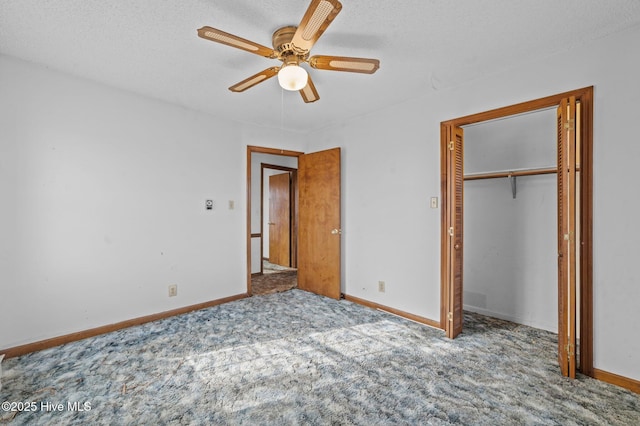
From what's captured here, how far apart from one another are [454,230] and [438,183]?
525mm

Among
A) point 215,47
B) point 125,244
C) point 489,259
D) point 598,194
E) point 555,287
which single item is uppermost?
point 215,47

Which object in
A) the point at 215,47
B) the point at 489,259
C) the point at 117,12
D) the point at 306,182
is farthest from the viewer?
the point at 306,182

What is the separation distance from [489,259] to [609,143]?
1.65m

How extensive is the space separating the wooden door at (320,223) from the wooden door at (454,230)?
1.48m

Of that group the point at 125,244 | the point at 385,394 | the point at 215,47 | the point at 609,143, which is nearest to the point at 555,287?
the point at 609,143

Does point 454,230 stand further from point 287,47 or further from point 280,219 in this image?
point 280,219

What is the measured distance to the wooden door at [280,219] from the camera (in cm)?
610

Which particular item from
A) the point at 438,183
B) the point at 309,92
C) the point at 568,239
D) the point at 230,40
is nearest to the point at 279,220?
the point at 438,183

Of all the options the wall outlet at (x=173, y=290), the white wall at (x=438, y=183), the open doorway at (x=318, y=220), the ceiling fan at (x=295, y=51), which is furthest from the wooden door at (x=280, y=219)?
the ceiling fan at (x=295, y=51)

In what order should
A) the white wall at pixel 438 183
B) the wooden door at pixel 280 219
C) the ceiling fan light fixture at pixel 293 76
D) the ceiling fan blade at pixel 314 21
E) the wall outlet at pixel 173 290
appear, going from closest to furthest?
the ceiling fan blade at pixel 314 21
the ceiling fan light fixture at pixel 293 76
the white wall at pixel 438 183
the wall outlet at pixel 173 290
the wooden door at pixel 280 219

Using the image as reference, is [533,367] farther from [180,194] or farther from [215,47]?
[180,194]

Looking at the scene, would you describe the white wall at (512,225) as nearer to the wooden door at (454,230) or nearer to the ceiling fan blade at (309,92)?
the wooden door at (454,230)

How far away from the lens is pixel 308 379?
206 centimetres

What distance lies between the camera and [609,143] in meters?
2.03
